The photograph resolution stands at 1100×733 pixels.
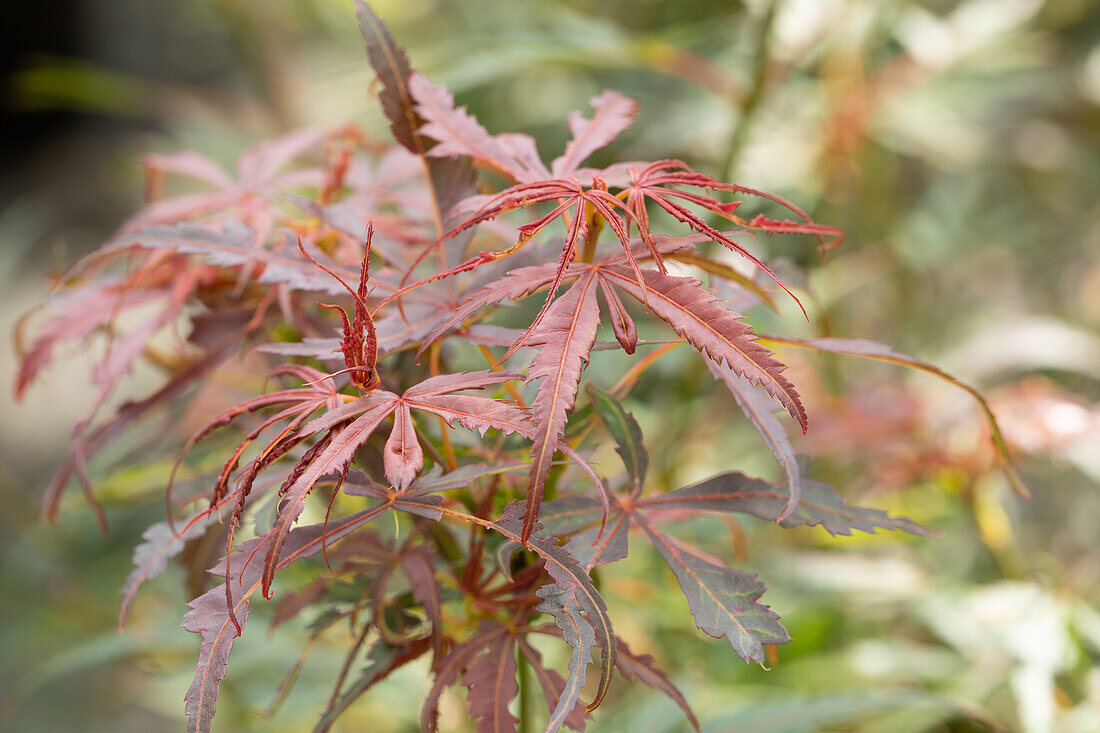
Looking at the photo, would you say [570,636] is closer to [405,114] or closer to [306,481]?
Answer: [306,481]

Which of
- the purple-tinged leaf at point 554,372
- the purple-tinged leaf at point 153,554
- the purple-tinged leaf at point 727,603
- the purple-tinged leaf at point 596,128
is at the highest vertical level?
the purple-tinged leaf at point 596,128

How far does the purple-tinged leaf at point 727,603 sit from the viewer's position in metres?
0.26

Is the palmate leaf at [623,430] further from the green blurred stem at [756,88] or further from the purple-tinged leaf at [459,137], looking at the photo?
the green blurred stem at [756,88]

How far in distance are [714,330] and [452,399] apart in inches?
3.2

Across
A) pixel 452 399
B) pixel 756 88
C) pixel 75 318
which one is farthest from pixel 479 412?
pixel 756 88

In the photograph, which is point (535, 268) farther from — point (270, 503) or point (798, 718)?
point (798, 718)

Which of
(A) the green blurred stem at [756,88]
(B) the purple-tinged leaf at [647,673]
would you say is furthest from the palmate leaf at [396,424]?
(A) the green blurred stem at [756,88]

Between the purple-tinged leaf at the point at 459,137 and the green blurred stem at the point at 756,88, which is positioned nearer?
the purple-tinged leaf at the point at 459,137

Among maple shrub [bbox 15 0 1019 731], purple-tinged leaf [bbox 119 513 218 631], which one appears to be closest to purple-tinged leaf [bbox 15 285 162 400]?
maple shrub [bbox 15 0 1019 731]

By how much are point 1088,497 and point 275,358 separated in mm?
1176

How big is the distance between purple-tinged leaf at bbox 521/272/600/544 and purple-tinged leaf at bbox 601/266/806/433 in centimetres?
2

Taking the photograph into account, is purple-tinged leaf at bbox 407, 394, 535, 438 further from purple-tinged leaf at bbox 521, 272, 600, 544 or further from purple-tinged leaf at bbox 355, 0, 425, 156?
purple-tinged leaf at bbox 355, 0, 425, 156

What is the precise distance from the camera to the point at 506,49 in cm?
69

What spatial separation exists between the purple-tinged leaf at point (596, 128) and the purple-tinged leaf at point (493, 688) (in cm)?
17
